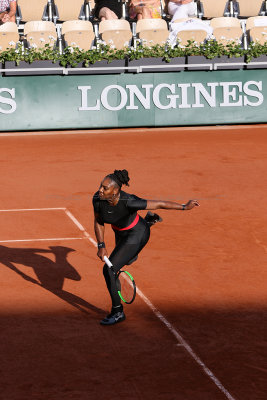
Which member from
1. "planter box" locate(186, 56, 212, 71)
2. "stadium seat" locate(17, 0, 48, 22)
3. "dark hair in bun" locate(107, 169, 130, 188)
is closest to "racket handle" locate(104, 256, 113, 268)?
"dark hair in bun" locate(107, 169, 130, 188)

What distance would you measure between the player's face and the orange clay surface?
137 centimetres

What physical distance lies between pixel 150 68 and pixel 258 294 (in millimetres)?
12868

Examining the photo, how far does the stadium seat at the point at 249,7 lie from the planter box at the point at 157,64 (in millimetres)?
3943

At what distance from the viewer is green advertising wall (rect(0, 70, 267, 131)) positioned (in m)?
20.7

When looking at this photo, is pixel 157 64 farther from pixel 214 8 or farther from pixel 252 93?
pixel 214 8

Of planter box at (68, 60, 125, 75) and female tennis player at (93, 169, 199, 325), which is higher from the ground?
planter box at (68, 60, 125, 75)

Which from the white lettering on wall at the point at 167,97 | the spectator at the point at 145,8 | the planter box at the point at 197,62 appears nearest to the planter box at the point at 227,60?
the planter box at the point at 197,62

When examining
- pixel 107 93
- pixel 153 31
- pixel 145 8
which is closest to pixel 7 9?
pixel 145 8

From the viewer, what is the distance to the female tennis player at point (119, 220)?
7559 millimetres

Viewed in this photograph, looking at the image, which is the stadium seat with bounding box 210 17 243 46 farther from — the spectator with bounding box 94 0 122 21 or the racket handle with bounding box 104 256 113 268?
the racket handle with bounding box 104 256 113 268

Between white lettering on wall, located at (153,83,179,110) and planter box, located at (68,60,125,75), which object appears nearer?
planter box, located at (68,60,125,75)

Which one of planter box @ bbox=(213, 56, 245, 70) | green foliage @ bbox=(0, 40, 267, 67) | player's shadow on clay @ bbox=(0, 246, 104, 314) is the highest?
green foliage @ bbox=(0, 40, 267, 67)

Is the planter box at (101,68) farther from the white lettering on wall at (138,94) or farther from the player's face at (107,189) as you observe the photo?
the player's face at (107,189)

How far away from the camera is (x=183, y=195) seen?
13922mm
